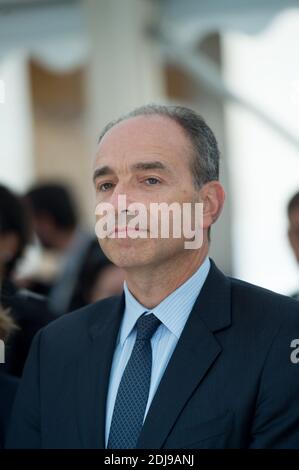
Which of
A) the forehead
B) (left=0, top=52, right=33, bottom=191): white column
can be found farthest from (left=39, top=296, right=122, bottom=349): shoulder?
(left=0, top=52, right=33, bottom=191): white column

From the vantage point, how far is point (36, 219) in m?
4.64

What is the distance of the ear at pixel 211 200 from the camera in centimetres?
200

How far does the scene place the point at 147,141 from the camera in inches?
76.8

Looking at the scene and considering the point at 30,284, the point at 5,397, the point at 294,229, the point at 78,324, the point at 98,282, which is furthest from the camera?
the point at 30,284

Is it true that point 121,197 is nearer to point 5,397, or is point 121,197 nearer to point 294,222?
point 5,397

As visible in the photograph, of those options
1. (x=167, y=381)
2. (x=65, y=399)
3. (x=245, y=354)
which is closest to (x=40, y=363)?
(x=65, y=399)

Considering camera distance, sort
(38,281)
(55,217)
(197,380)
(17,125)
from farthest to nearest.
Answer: (17,125), (55,217), (38,281), (197,380)

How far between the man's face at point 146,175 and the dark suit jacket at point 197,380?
0.17 m

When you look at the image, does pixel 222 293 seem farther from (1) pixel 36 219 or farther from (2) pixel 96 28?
(2) pixel 96 28

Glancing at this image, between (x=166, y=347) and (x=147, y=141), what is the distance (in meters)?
0.44

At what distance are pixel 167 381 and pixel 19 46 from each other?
Answer: 351 cm

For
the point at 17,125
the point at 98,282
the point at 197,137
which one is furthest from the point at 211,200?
the point at 17,125

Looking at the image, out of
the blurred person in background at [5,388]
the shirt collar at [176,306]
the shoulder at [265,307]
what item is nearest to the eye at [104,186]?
the shirt collar at [176,306]

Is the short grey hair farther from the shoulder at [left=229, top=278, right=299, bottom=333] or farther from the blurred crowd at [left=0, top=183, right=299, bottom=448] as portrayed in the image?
the blurred crowd at [left=0, top=183, right=299, bottom=448]
